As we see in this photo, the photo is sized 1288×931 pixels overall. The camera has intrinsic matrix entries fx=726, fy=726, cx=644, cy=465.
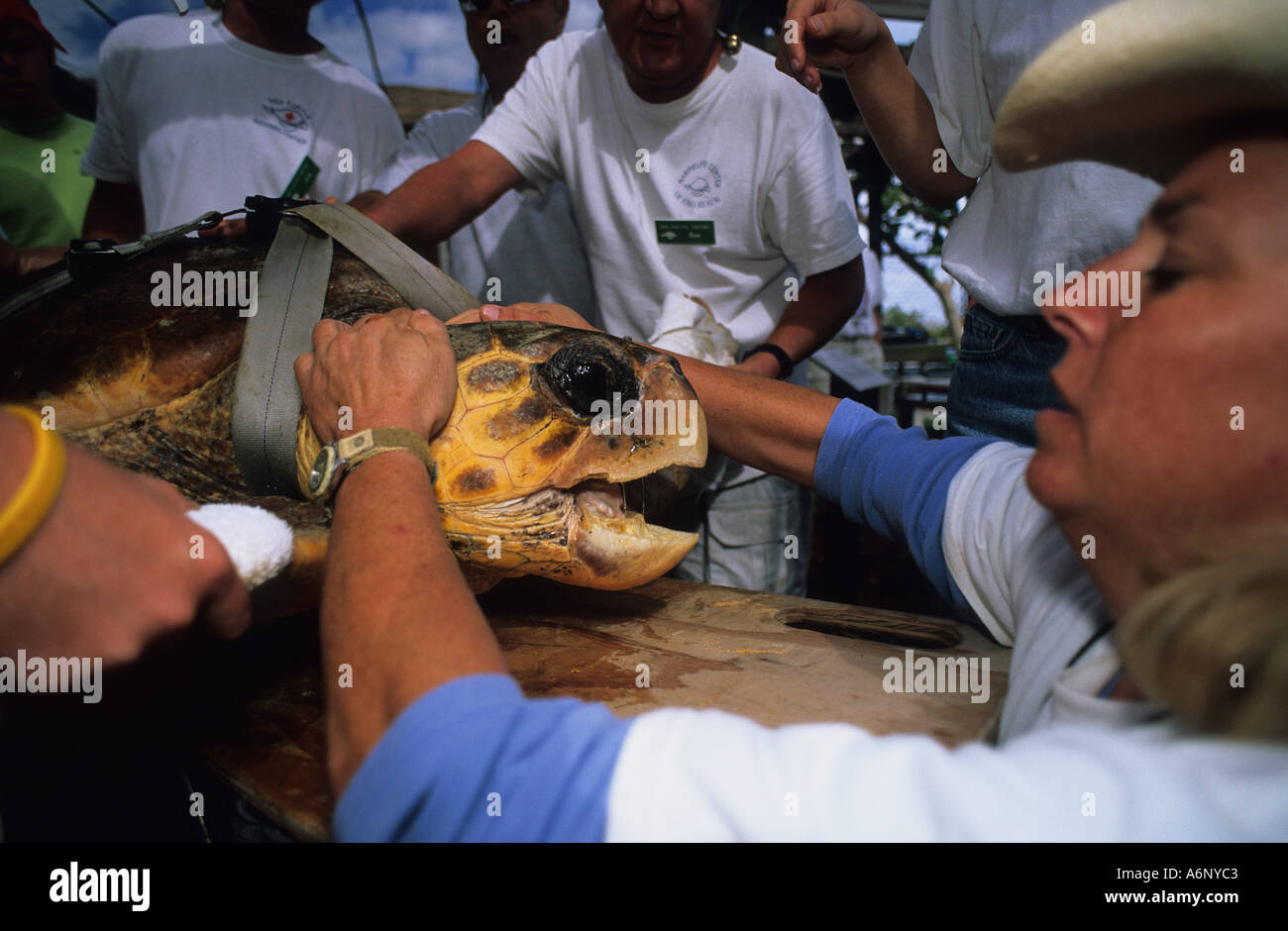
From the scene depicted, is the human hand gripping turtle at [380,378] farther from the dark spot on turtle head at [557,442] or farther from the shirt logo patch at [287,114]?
the shirt logo patch at [287,114]

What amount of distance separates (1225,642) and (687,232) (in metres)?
1.70

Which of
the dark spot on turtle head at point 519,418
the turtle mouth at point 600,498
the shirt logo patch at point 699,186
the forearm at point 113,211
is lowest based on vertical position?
the turtle mouth at point 600,498

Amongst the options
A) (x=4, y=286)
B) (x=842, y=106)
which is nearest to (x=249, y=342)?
(x=4, y=286)

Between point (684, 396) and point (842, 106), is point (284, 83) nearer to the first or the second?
point (684, 396)

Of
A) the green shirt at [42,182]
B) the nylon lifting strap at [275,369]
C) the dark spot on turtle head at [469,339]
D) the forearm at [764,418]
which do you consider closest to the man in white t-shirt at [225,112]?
the green shirt at [42,182]

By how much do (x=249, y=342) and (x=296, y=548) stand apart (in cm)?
43

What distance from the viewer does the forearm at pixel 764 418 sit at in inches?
52.2

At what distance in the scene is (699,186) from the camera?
1.97 m

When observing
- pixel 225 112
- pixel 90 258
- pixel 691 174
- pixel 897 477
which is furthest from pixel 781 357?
pixel 225 112

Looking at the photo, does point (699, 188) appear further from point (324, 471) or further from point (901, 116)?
point (324, 471)

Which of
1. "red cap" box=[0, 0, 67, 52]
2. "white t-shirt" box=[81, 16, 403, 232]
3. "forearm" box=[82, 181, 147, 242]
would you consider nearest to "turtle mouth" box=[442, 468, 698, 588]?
"white t-shirt" box=[81, 16, 403, 232]

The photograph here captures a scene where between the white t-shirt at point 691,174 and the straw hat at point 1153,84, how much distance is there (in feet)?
3.97

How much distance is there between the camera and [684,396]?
1162 mm

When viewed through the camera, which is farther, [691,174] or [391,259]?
[691,174]
